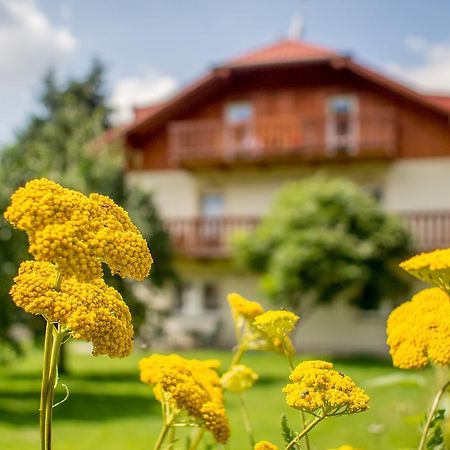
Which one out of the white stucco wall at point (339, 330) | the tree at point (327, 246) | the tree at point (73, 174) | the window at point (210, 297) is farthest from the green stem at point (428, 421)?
the window at point (210, 297)

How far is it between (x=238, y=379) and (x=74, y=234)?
96 cm

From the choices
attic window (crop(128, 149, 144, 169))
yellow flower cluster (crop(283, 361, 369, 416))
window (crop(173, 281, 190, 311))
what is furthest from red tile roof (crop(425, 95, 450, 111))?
yellow flower cluster (crop(283, 361, 369, 416))

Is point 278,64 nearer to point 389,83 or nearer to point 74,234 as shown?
point 389,83

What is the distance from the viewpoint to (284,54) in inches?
1072

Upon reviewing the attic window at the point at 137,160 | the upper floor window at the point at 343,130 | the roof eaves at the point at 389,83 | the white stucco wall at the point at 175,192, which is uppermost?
the roof eaves at the point at 389,83

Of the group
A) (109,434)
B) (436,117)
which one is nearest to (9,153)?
(109,434)

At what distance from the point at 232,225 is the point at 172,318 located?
336 cm

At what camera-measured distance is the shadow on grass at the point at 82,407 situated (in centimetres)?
→ 1358

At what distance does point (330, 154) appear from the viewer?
83.9 feet

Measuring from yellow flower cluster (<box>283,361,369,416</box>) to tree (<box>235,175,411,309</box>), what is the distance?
21.3 metres

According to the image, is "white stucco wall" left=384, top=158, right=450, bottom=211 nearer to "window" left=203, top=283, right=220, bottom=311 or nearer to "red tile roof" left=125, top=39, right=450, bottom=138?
"red tile roof" left=125, top=39, right=450, bottom=138

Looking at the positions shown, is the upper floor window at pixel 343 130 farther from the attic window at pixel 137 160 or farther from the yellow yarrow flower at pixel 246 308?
the yellow yarrow flower at pixel 246 308

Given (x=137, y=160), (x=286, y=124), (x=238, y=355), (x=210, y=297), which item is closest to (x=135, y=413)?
(x=238, y=355)

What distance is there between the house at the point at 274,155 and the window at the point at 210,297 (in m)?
0.03
